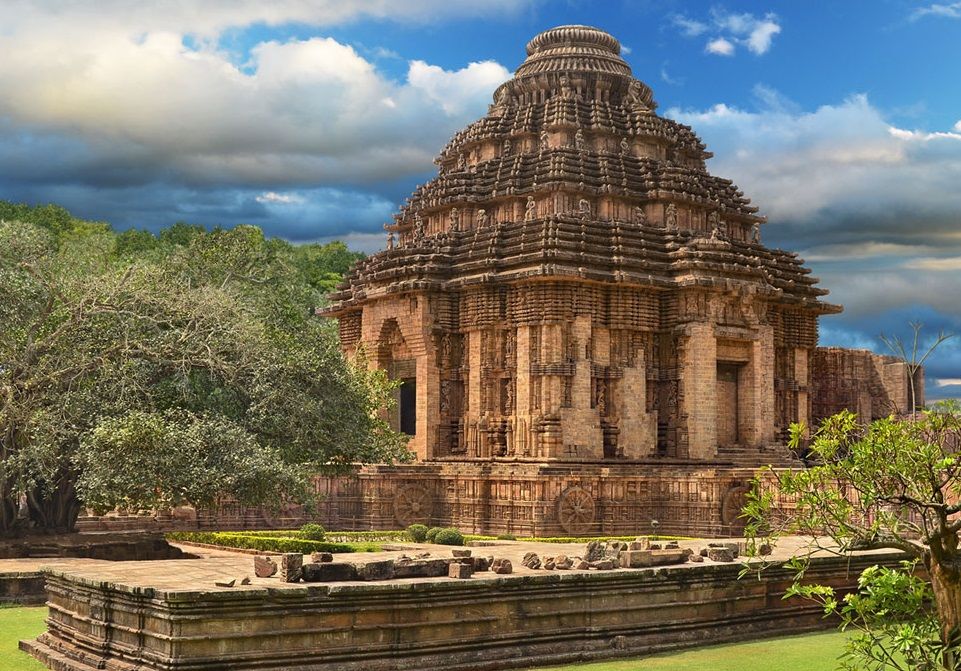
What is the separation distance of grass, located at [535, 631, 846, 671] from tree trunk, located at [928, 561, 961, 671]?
306 cm

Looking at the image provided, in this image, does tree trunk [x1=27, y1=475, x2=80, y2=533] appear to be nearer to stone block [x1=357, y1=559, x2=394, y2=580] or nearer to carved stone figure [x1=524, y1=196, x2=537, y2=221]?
stone block [x1=357, y1=559, x2=394, y2=580]

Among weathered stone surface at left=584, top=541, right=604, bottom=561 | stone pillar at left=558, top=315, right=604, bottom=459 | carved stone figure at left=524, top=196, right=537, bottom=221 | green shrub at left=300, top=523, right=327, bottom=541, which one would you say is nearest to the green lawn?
weathered stone surface at left=584, top=541, right=604, bottom=561

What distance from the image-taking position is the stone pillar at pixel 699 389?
3400cm

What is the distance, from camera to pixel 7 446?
21.8m

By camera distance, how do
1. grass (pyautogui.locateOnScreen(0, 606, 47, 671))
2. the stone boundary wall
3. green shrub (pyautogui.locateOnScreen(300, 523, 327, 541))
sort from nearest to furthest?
grass (pyautogui.locateOnScreen(0, 606, 47, 671)), green shrub (pyautogui.locateOnScreen(300, 523, 327, 541)), the stone boundary wall

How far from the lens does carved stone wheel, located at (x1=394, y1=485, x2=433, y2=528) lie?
101 ft

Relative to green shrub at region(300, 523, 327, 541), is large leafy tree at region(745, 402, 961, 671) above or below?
above

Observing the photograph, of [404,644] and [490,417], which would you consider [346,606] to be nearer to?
[404,644]

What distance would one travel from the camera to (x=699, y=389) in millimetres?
34094

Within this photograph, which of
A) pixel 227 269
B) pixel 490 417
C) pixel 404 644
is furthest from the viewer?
pixel 227 269

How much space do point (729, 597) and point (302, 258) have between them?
51787mm

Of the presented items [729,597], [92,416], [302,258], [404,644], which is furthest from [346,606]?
[302,258]

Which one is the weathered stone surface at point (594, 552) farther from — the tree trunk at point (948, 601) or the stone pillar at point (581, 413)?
the stone pillar at point (581, 413)

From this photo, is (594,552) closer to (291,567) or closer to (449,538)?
(291,567)
